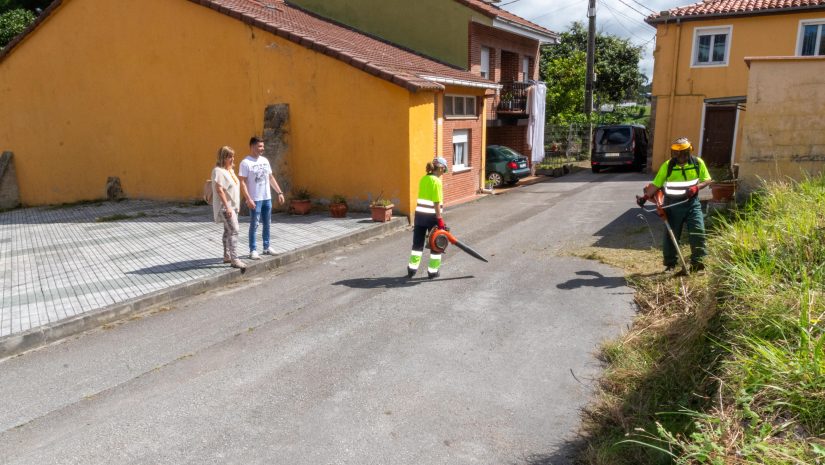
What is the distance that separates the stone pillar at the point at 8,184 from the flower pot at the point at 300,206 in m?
10.9

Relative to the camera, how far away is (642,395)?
4039 millimetres

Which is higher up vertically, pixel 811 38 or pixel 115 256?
pixel 811 38

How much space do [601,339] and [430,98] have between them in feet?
27.2

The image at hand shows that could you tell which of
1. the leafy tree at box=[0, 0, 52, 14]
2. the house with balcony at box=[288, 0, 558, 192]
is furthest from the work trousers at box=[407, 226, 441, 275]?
the leafy tree at box=[0, 0, 52, 14]

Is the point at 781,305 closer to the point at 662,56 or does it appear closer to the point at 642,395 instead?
the point at 642,395

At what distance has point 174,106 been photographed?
560 inches

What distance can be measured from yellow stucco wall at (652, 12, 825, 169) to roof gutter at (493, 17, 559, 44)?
4.29m

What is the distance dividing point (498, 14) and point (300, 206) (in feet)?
35.2

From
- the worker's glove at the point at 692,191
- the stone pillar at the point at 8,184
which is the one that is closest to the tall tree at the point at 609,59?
the stone pillar at the point at 8,184

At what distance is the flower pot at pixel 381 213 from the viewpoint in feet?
37.3

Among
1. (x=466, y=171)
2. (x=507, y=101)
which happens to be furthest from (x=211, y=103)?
(x=507, y=101)

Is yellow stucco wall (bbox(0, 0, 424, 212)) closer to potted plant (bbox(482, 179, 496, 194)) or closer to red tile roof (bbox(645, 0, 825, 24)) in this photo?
potted plant (bbox(482, 179, 496, 194))

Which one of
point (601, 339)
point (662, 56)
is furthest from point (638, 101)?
point (601, 339)

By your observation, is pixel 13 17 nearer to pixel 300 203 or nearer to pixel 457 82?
pixel 300 203
